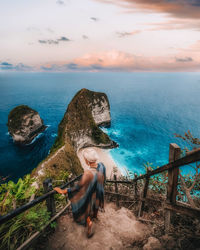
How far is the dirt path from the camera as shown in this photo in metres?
3.32

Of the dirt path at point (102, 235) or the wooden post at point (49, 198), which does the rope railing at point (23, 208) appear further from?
the dirt path at point (102, 235)

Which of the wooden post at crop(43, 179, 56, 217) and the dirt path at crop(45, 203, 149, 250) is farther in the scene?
the wooden post at crop(43, 179, 56, 217)

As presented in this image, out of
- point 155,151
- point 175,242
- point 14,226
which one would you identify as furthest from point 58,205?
point 155,151

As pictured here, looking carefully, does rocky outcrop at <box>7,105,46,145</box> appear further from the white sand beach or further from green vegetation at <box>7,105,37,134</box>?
the white sand beach

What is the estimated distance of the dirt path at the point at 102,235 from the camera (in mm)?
3316

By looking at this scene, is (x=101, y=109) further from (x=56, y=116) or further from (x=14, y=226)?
(x=14, y=226)

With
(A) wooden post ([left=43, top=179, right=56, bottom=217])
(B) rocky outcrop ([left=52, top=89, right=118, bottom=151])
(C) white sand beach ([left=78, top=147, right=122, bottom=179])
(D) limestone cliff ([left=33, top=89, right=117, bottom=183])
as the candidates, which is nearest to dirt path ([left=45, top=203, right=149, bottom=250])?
(A) wooden post ([left=43, top=179, right=56, bottom=217])

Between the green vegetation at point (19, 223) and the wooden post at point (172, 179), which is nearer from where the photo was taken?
the wooden post at point (172, 179)

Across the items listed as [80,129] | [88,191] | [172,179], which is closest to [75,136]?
[80,129]

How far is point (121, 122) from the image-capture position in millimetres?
59469

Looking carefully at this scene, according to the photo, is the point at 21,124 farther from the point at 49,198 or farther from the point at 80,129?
the point at 49,198

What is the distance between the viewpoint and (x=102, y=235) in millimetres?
3639

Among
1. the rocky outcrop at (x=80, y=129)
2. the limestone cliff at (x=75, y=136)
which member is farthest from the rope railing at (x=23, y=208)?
→ the rocky outcrop at (x=80, y=129)

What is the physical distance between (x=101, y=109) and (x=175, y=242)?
4881cm
